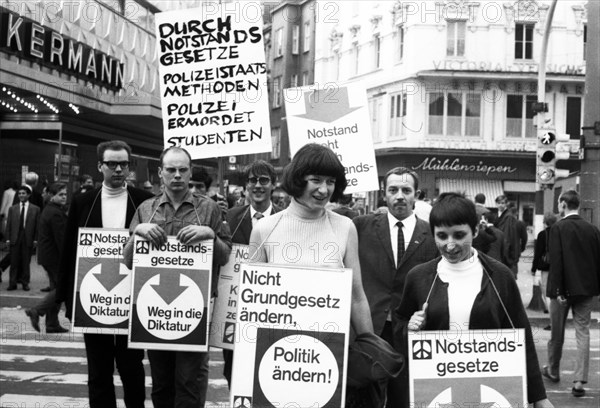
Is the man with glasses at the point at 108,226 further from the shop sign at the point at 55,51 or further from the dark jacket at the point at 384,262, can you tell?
the shop sign at the point at 55,51

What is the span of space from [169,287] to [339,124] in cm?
361

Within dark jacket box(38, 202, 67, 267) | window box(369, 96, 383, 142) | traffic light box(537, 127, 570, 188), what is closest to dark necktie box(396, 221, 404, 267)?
dark jacket box(38, 202, 67, 267)

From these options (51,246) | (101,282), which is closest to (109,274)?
(101,282)

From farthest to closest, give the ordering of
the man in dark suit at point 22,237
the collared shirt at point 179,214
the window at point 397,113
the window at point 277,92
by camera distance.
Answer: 1. the window at point 277,92
2. the window at point 397,113
3. the man in dark suit at point 22,237
4. the collared shirt at point 179,214

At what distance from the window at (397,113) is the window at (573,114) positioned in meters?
7.57

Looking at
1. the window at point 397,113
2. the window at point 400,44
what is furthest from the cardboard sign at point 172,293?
the window at point 400,44

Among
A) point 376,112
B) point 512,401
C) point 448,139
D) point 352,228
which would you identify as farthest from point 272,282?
point 376,112

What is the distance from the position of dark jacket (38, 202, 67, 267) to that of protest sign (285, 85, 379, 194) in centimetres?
366

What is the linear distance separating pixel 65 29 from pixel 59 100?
8.74ft

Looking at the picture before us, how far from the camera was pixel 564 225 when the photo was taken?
8961 millimetres

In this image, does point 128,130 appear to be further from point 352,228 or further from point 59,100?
point 352,228

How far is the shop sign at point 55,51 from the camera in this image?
54.6 feet

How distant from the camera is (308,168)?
4387 mm

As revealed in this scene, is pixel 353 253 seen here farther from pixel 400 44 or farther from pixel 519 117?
pixel 400 44
